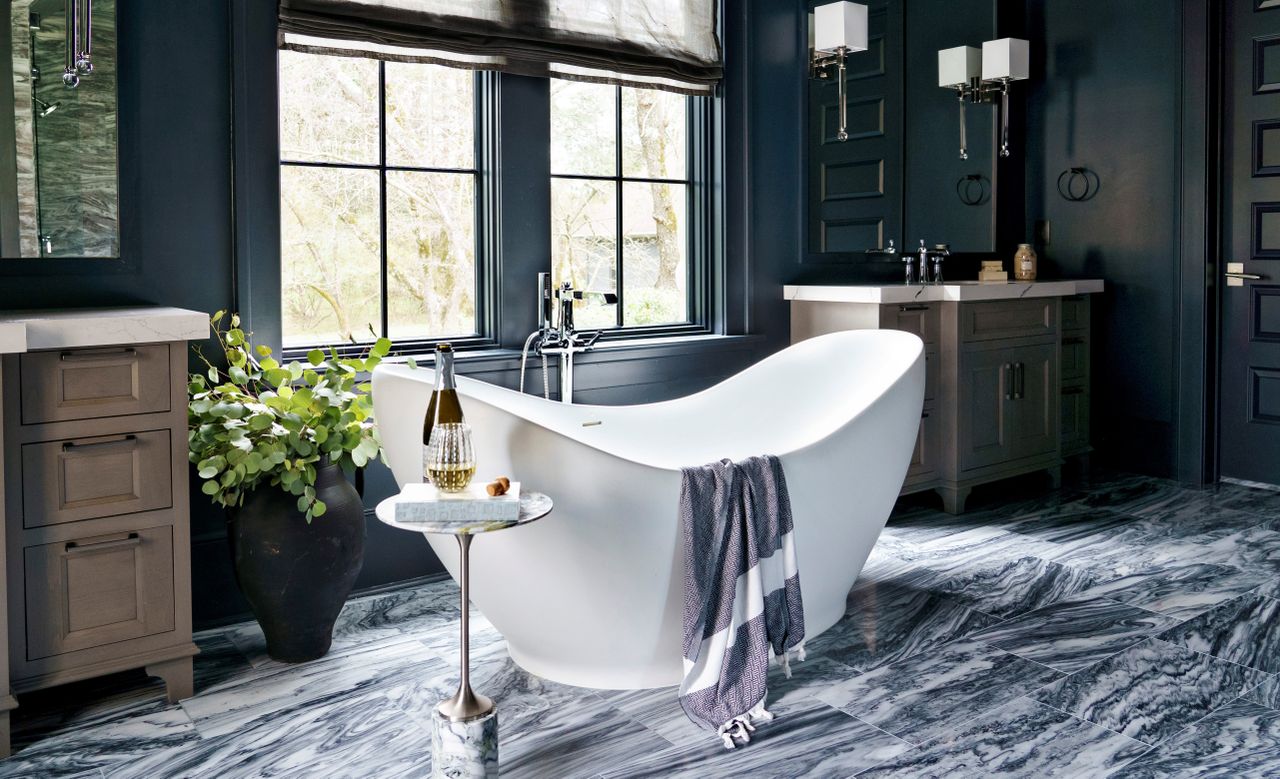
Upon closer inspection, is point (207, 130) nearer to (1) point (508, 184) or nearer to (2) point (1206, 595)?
(1) point (508, 184)

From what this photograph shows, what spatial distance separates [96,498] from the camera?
2.37m

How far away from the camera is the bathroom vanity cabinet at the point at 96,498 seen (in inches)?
89.5

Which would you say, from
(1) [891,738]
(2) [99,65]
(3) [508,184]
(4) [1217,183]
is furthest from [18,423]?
(4) [1217,183]

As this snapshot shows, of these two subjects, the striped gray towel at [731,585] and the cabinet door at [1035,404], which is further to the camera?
the cabinet door at [1035,404]

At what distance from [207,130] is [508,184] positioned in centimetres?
94

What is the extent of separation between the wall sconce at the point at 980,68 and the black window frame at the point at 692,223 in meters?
1.45

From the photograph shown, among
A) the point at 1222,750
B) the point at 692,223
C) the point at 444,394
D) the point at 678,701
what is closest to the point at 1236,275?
the point at 692,223

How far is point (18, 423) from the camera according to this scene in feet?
7.44

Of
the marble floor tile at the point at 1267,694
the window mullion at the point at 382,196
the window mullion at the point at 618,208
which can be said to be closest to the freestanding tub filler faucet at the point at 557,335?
the window mullion at the point at 618,208

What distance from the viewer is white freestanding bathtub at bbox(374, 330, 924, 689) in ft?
7.63

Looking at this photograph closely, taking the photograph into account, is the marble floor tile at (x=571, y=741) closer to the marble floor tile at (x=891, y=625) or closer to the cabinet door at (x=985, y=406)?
the marble floor tile at (x=891, y=625)

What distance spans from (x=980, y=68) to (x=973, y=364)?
152cm

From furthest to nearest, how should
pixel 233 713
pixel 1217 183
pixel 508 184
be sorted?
pixel 1217 183, pixel 508 184, pixel 233 713

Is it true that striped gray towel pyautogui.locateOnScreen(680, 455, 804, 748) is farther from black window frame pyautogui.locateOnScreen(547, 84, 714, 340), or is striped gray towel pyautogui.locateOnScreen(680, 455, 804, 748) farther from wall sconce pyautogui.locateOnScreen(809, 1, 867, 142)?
wall sconce pyautogui.locateOnScreen(809, 1, 867, 142)
